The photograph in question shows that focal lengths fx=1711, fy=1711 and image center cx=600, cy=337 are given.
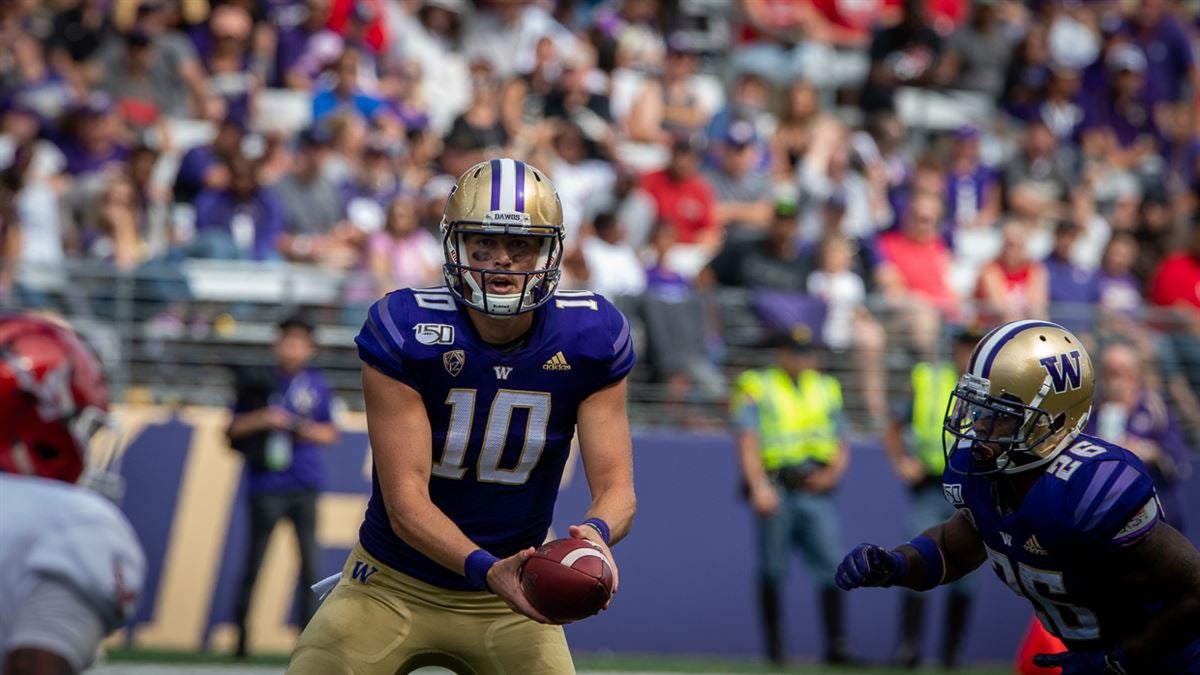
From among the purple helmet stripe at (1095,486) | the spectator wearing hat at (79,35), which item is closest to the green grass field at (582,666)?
the spectator wearing hat at (79,35)

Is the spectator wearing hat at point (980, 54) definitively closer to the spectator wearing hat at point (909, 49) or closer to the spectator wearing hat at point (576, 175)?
the spectator wearing hat at point (909, 49)

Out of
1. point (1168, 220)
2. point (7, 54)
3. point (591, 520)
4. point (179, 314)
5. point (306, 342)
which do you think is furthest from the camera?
point (1168, 220)

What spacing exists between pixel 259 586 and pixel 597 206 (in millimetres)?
3907

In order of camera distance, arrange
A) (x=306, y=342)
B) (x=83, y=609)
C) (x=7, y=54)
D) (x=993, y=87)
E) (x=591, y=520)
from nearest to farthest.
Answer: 1. (x=83, y=609)
2. (x=591, y=520)
3. (x=306, y=342)
4. (x=7, y=54)
5. (x=993, y=87)

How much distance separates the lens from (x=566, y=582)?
163 inches

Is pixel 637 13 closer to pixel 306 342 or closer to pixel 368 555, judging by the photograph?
pixel 306 342

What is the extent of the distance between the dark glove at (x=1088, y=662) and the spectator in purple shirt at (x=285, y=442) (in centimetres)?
577

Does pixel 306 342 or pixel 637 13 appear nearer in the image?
pixel 306 342

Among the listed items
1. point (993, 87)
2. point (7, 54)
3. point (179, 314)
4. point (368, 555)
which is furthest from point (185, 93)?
point (368, 555)

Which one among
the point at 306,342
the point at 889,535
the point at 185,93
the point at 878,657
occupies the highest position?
the point at 185,93

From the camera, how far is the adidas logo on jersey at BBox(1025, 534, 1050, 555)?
4.67 metres

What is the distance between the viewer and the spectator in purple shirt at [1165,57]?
52.9 ft

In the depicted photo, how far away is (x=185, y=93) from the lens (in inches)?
508

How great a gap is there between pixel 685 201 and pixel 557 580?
8846mm
